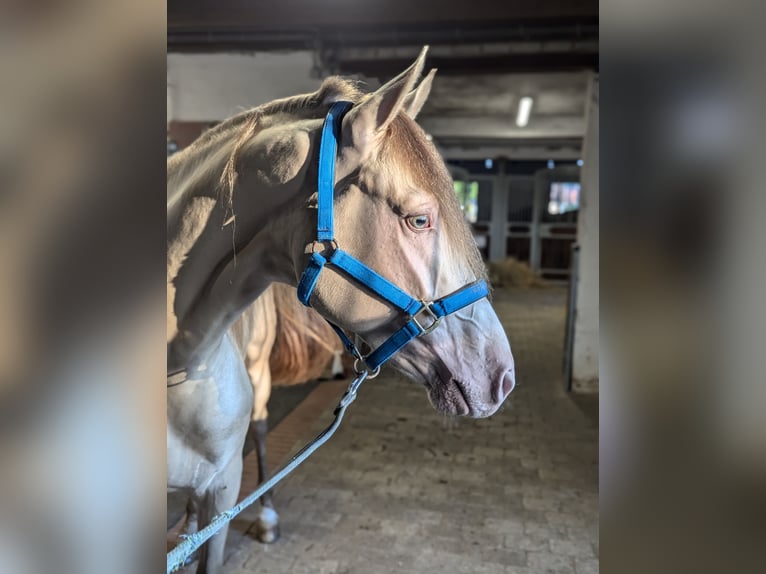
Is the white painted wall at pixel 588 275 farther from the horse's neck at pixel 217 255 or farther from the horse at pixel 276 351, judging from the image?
the horse's neck at pixel 217 255

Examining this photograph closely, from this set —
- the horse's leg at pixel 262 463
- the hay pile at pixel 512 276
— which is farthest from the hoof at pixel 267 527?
the hay pile at pixel 512 276

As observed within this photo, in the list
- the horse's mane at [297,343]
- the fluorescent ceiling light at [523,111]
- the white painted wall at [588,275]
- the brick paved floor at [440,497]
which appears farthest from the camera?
the fluorescent ceiling light at [523,111]

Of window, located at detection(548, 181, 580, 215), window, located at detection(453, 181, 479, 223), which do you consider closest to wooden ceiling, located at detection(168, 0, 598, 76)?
window, located at detection(453, 181, 479, 223)

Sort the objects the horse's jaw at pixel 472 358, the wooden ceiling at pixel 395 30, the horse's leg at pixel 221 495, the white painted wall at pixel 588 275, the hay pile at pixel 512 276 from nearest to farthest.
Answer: the horse's jaw at pixel 472 358 → the horse's leg at pixel 221 495 → the wooden ceiling at pixel 395 30 → the white painted wall at pixel 588 275 → the hay pile at pixel 512 276

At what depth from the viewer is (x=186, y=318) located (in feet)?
3.42

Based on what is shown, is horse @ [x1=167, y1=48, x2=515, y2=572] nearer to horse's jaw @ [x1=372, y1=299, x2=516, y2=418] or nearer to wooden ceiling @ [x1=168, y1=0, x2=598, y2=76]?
horse's jaw @ [x1=372, y1=299, x2=516, y2=418]

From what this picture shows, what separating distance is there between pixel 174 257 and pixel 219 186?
0.17m

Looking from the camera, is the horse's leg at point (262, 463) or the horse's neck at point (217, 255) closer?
the horse's neck at point (217, 255)

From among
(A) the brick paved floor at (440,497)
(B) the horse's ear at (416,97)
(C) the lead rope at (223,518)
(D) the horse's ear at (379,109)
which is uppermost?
(B) the horse's ear at (416,97)

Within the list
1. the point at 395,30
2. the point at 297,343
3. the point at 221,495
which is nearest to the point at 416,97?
the point at 221,495

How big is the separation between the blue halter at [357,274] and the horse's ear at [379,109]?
0.14ft

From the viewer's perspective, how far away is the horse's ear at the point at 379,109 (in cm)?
78
